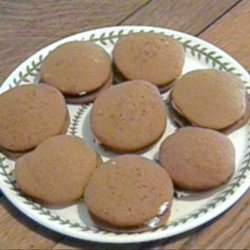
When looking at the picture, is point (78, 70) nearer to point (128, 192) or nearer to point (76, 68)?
point (76, 68)

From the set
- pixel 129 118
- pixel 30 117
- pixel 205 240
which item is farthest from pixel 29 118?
pixel 205 240

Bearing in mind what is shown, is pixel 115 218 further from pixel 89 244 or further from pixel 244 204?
pixel 244 204

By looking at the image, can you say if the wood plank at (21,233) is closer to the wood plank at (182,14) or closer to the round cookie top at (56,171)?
the round cookie top at (56,171)

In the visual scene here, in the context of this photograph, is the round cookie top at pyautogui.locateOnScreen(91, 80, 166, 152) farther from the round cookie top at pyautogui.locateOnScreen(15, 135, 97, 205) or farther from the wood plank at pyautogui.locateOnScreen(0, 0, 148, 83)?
the wood plank at pyautogui.locateOnScreen(0, 0, 148, 83)

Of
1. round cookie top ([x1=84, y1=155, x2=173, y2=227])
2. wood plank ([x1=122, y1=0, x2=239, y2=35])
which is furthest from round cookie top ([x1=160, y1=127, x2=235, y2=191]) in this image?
wood plank ([x1=122, y1=0, x2=239, y2=35])

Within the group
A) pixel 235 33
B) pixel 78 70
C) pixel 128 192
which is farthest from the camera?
pixel 235 33
